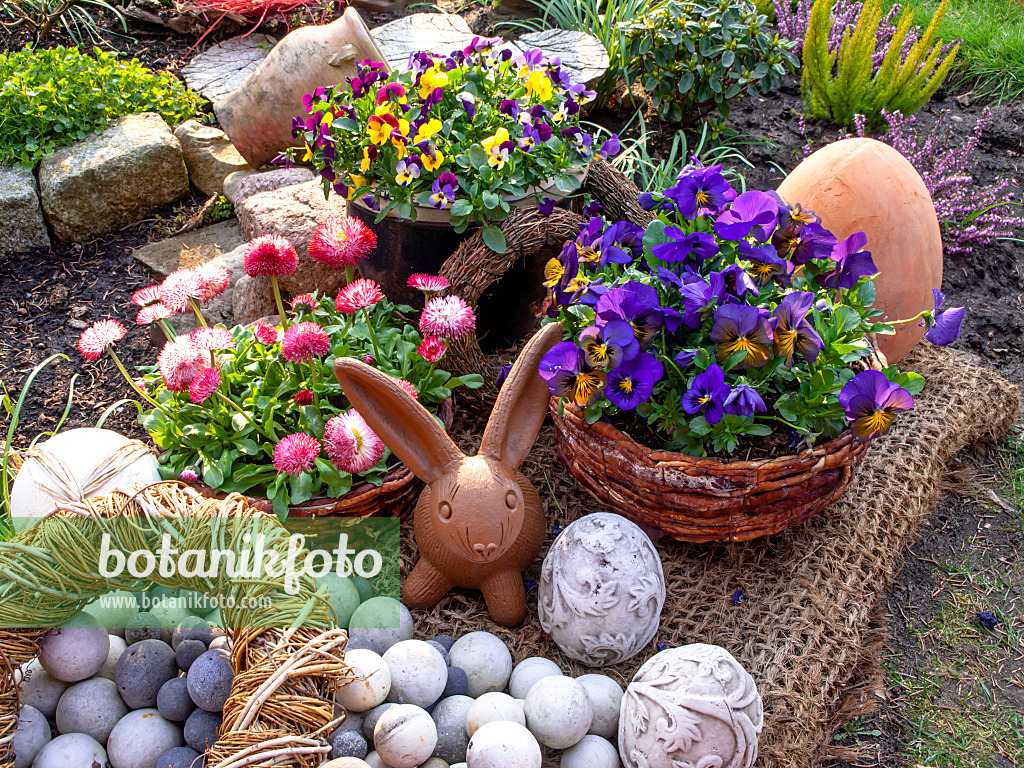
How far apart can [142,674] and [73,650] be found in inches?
6.0

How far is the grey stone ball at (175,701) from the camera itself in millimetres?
1627

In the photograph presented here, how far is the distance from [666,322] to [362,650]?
1087 mm

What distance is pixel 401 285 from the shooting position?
2744mm

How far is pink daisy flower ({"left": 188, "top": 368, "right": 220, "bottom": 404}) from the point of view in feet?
6.51

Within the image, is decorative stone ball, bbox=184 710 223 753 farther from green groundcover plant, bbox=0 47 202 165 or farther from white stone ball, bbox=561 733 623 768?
green groundcover plant, bbox=0 47 202 165

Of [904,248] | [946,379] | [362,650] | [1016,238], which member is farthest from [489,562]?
[1016,238]

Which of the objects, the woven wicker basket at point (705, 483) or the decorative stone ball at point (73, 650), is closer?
the decorative stone ball at point (73, 650)

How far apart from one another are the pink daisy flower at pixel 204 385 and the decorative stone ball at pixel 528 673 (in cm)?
108

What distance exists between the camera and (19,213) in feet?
12.5

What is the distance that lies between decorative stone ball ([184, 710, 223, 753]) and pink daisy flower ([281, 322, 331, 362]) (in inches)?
34.8

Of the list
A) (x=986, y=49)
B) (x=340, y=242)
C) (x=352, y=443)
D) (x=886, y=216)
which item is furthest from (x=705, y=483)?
(x=986, y=49)

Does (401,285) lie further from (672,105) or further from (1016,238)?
(1016,238)

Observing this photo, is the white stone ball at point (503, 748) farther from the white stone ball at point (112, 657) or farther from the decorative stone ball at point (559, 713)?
the white stone ball at point (112, 657)

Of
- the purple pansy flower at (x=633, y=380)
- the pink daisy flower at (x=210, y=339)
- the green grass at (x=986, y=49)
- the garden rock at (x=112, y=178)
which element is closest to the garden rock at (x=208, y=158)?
the garden rock at (x=112, y=178)
